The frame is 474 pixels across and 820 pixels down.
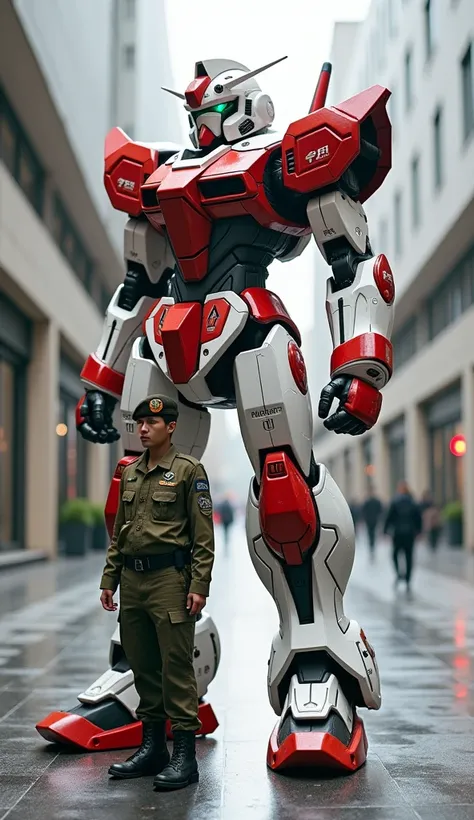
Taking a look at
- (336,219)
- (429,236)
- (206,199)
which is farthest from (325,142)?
(429,236)

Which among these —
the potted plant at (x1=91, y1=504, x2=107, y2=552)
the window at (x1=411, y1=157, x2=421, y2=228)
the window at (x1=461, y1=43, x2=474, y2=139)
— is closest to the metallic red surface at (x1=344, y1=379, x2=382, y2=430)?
the window at (x1=461, y1=43, x2=474, y2=139)

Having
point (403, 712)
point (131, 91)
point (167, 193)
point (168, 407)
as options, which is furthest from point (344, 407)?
point (131, 91)

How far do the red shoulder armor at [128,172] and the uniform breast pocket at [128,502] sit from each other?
4.95ft

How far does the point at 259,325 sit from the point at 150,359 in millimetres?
555

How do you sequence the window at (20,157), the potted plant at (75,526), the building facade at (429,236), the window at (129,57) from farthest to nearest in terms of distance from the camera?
the window at (129,57) → the building facade at (429,236) → the potted plant at (75,526) → the window at (20,157)

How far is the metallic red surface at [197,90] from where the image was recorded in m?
4.35

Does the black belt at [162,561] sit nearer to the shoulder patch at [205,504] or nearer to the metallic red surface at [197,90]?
the shoulder patch at [205,504]

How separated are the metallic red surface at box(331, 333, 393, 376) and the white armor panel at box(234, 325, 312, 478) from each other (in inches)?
8.4

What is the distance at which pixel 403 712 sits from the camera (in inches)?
192

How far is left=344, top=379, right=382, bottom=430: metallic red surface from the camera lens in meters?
3.85

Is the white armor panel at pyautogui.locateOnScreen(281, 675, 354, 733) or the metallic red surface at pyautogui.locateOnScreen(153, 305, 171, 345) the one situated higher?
the metallic red surface at pyautogui.locateOnScreen(153, 305, 171, 345)

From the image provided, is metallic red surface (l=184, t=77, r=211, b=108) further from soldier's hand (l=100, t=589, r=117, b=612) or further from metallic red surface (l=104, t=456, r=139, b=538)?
soldier's hand (l=100, t=589, r=117, b=612)

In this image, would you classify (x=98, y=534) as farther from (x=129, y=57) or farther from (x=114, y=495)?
(x=114, y=495)

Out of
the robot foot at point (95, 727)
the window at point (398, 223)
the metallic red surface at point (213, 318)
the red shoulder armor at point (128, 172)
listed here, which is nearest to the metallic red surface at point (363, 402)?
the metallic red surface at point (213, 318)
